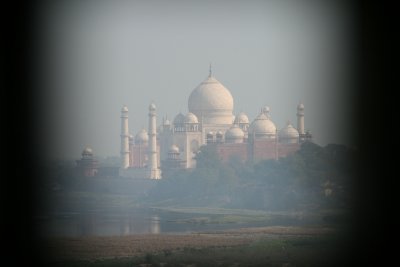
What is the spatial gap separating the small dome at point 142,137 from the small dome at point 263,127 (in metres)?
2.22

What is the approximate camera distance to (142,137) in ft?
61.6

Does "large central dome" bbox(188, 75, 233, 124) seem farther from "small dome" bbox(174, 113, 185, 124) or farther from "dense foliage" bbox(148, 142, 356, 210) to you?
"dense foliage" bbox(148, 142, 356, 210)

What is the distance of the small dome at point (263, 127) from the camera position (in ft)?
56.0

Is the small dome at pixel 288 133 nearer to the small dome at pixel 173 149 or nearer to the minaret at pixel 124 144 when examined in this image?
the small dome at pixel 173 149

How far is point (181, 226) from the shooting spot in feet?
43.8

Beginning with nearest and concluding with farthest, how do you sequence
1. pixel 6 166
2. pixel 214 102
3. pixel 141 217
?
pixel 6 166
pixel 141 217
pixel 214 102

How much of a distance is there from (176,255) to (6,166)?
1.73 metres

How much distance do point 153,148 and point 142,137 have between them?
848 millimetres

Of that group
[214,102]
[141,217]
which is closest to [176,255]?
[141,217]

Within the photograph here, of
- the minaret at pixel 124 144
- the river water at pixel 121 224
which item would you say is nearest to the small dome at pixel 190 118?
the minaret at pixel 124 144

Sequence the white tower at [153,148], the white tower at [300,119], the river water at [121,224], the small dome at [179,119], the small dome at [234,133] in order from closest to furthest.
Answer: the river water at [121,224]
the white tower at [300,119]
the small dome at [234,133]
the white tower at [153,148]
the small dome at [179,119]

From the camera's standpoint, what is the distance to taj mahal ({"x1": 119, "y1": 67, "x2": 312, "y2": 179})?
16.9 metres

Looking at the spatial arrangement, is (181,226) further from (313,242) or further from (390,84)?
(390,84)

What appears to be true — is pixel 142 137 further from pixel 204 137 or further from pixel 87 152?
pixel 87 152
